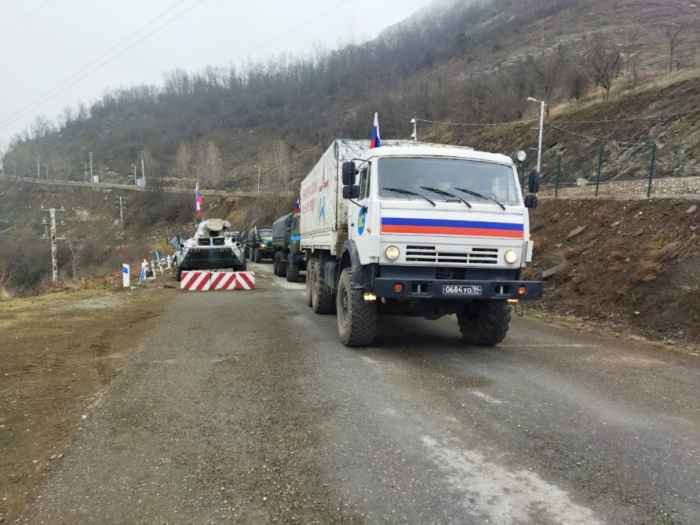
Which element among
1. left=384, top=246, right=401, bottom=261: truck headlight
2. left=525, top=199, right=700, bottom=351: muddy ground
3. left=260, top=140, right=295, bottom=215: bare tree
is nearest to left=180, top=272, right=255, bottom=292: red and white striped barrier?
left=525, top=199, right=700, bottom=351: muddy ground

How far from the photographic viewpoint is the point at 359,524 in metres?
2.71

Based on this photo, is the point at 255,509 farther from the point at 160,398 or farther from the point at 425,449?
the point at 160,398

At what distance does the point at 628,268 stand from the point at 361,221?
23.2 feet

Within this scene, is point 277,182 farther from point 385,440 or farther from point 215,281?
point 385,440

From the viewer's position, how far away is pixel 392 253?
6082 millimetres

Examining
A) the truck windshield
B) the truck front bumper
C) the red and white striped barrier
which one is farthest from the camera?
the red and white striped barrier

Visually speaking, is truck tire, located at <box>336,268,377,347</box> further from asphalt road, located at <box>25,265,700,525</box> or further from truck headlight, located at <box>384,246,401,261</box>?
truck headlight, located at <box>384,246,401,261</box>

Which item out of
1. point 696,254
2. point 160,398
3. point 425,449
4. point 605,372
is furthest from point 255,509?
point 696,254

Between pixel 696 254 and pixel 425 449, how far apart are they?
869cm

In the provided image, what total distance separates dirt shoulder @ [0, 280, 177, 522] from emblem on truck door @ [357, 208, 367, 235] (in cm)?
355

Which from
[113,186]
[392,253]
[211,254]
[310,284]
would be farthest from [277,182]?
[392,253]

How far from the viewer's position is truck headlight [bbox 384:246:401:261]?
Result: 6078 millimetres

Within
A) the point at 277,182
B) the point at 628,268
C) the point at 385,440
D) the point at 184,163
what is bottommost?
the point at 385,440

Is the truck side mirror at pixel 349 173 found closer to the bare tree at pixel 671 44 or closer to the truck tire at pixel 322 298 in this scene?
the truck tire at pixel 322 298
